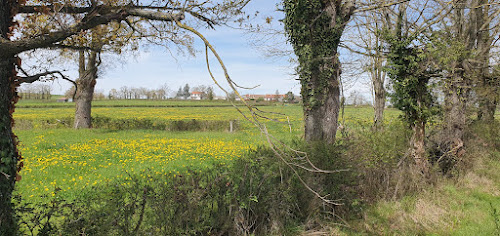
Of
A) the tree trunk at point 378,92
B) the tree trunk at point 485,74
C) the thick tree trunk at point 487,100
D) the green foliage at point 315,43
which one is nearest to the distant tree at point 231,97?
the green foliage at point 315,43

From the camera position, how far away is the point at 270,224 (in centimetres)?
477

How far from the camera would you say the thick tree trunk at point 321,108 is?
706 centimetres

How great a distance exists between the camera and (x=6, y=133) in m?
3.73

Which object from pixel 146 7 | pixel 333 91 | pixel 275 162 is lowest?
pixel 275 162

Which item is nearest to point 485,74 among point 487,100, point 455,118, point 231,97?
point 487,100

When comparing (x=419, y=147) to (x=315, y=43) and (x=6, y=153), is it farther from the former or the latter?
(x=6, y=153)

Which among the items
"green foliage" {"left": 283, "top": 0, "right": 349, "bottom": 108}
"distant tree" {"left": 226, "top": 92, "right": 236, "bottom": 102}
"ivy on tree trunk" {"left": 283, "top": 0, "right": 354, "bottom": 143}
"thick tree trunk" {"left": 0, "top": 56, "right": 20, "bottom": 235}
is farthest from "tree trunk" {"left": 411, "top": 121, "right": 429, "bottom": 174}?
"thick tree trunk" {"left": 0, "top": 56, "right": 20, "bottom": 235}

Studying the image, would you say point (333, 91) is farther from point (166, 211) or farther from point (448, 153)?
point (166, 211)

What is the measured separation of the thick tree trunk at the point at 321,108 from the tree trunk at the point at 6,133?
17.2ft

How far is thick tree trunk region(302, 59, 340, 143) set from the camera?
7059 millimetres

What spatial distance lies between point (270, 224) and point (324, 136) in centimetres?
294

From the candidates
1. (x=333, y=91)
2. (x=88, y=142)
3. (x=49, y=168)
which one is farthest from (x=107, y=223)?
(x=88, y=142)

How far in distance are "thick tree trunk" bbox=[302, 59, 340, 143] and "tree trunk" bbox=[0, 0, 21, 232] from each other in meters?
5.24

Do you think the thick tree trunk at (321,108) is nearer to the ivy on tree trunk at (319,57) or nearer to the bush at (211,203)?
the ivy on tree trunk at (319,57)
